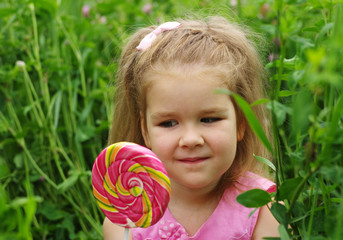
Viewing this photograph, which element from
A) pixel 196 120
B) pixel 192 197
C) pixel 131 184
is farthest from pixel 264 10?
pixel 131 184

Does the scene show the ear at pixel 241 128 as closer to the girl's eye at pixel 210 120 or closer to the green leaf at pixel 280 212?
the girl's eye at pixel 210 120

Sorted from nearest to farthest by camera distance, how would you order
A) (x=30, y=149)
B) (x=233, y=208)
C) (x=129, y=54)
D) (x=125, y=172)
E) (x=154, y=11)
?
(x=125, y=172) < (x=233, y=208) < (x=129, y=54) < (x=30, y=149) < (x=154, y=11)

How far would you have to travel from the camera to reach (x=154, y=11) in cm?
352

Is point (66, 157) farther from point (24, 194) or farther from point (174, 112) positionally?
point (174, 112)

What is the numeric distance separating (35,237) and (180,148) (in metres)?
Result: 0.98

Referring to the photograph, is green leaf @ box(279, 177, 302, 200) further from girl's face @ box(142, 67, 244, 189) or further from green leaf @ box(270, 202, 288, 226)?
girl's face @ box(142, 67, 244, 189)

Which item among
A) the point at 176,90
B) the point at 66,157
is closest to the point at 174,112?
the point at 176,90

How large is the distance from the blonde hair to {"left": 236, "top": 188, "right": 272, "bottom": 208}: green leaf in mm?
628

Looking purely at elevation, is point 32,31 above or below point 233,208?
above

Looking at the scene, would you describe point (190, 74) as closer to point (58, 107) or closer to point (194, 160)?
point (194, 160)

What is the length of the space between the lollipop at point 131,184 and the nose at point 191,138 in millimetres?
181

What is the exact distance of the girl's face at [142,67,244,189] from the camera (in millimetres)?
1621

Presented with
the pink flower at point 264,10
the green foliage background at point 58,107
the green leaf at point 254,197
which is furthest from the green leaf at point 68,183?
the pink flower at point 264,10

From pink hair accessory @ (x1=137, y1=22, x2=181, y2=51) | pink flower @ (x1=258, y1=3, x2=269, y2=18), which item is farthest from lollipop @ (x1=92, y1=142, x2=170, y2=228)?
pink flower @ (x1=258, y1=3, x2=269, y2=18)
